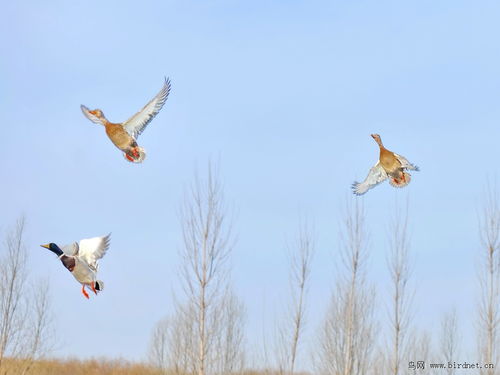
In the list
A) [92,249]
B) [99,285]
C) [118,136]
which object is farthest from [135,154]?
[99,285]

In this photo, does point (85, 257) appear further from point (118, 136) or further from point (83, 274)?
point (118, 136)

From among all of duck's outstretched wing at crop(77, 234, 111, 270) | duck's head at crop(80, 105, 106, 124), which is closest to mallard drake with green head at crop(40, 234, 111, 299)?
duck's outstretched wing at crop(77, 234, 111, 270)

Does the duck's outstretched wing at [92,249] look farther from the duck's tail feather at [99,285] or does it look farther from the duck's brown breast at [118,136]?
the duck's brown breast at [118,136]

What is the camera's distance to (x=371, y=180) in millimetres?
11930

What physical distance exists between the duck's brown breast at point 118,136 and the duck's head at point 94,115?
0.10 meters

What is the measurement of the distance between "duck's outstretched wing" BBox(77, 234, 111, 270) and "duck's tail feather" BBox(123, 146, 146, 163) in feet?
3.31

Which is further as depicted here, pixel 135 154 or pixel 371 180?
pixel 371 180

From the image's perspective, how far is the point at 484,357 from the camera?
19094mm

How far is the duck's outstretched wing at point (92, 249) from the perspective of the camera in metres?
9.27

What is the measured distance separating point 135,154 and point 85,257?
143cm

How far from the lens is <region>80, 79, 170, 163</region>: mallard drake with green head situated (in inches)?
393

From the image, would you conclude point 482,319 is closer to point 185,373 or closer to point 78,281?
point 185,373

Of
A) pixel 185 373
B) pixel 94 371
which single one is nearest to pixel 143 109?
pixel 185 373

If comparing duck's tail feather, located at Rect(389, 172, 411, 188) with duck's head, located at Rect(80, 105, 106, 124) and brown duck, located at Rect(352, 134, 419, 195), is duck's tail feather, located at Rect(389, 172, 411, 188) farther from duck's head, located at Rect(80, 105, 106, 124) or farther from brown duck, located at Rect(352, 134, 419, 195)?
duck's head, located at Rect(80, 105, 106, 124)
